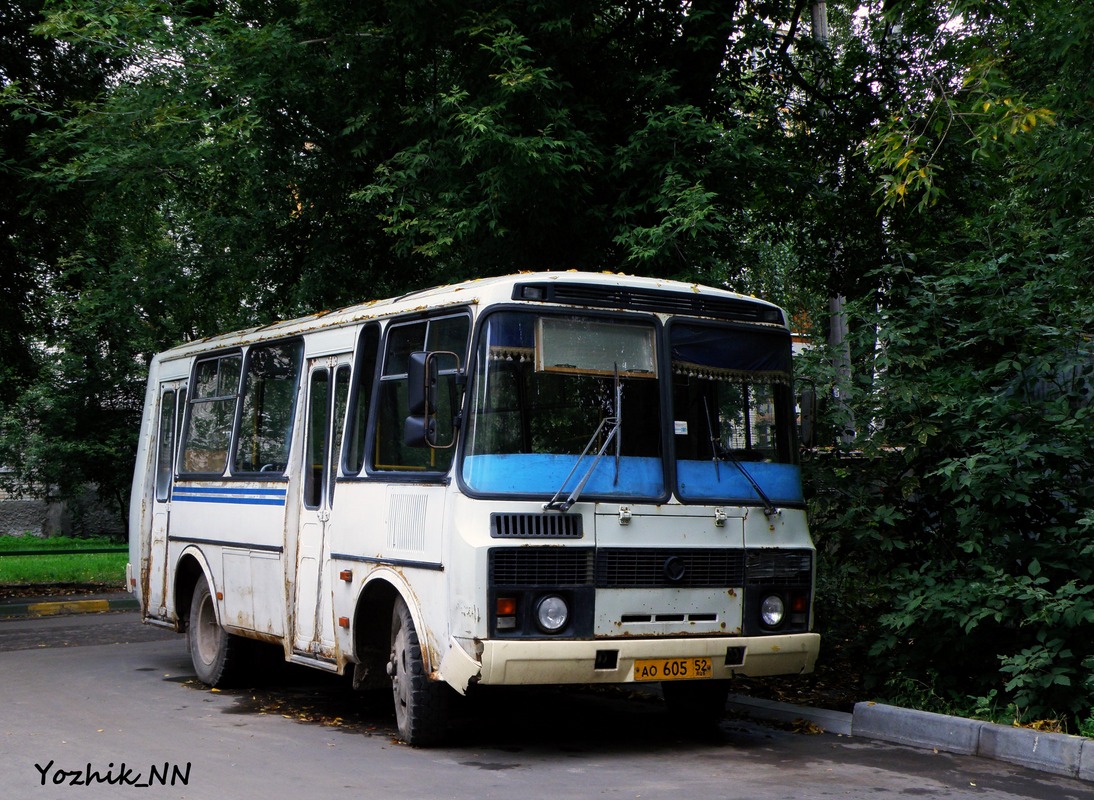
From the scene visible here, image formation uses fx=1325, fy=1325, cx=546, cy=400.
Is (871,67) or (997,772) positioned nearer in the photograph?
(997,772)

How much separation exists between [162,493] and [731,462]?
6.84 meters

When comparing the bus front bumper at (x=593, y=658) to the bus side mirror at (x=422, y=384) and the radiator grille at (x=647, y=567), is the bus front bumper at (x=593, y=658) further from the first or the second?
the bus side mirror at (x=422, y=384)

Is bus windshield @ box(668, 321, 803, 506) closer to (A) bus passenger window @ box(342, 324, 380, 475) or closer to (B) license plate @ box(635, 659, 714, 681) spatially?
(B) license plate @ box(635, 659, 714, 681)

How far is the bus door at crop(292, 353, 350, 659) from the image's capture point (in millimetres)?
10016

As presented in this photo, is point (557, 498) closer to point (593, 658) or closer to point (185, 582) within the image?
point (593, 658)

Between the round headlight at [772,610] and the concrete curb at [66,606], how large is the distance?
13478 millimetres

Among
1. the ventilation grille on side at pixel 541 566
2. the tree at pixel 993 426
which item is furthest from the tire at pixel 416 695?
the tree at pixel 993 426

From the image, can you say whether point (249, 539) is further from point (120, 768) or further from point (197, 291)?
point (197, 291)

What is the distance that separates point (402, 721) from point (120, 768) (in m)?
1.84

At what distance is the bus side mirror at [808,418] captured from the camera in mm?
10688

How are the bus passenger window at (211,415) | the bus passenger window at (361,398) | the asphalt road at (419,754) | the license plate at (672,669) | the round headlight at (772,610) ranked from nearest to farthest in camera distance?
the asphalt road at (419,754) → the license plate at (672,669) → the round headlight at (772,610) → the bus passenger window at (361,398) → the bus passenger window at (211,415)

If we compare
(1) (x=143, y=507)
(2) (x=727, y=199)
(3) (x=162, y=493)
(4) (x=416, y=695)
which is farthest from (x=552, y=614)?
(1) (x=143, y=507)

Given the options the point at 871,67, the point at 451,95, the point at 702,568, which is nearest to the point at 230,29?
Answer: the point at 451,95

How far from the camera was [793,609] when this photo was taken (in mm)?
8922
